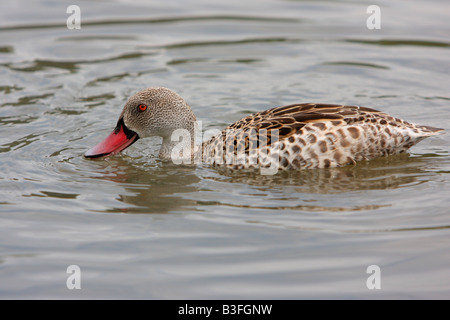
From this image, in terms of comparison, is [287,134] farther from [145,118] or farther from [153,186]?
[145,118]

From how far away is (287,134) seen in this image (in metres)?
9.08

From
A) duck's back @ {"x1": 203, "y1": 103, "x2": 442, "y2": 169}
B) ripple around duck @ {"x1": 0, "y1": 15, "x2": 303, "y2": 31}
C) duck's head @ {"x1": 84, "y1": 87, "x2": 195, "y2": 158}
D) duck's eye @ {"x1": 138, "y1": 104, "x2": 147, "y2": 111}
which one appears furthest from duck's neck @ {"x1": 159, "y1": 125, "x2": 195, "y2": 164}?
ripple around duck @ {"x1": 0, "y1": 15, "x2": 303, "y2": 31}

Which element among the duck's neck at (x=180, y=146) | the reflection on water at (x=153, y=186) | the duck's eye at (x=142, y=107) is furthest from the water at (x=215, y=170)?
the duck's eye at (x=142, y=107)

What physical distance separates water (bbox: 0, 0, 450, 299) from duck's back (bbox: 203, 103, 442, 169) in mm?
221

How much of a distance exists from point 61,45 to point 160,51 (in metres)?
2.12

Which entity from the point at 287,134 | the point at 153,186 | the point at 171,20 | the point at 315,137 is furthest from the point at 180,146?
the point at 171,20

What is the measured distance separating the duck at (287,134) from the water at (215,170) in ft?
0.73

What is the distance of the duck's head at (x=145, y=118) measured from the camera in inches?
381

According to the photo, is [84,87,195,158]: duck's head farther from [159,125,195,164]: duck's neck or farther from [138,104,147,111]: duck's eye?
[159,125,195,164]: duck's neck

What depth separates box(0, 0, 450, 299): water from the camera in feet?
22.4

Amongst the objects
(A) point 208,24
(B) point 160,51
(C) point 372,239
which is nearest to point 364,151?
(C) point 372,239

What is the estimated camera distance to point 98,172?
943cm

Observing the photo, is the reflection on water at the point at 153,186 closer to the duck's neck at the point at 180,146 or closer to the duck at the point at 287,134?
the duck's neck at the point at 180,146

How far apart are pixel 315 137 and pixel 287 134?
36 centimetres
